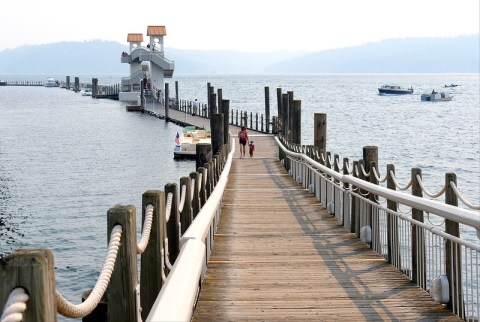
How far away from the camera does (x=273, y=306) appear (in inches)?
281

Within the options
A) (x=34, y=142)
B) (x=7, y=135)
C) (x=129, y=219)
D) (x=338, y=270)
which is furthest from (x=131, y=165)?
(x=129, y=219)

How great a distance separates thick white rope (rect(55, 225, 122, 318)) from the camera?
10.3 ft

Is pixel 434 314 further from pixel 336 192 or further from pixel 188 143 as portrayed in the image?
pixel 188 143

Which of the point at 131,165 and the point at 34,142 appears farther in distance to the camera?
the point at 34,142

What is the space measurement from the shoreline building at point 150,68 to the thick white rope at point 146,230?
9128 centimetres

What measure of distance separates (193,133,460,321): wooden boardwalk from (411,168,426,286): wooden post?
0.12m

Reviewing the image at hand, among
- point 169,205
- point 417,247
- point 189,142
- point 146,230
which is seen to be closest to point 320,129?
point 417,247

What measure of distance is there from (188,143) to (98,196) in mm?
14332

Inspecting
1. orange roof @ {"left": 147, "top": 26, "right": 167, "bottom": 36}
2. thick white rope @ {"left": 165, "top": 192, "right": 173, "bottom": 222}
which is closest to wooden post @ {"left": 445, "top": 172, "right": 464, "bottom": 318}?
thick white rope @ {"left": 165, "top": 192, "right": 173, "bottom": 222}

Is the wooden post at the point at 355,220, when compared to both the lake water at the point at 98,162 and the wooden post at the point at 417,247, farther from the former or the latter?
the lake water at the point at 98,162

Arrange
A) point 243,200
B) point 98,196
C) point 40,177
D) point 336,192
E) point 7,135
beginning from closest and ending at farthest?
point 336,192, point 243,200, point 98,196, point 40,177, point 7,135

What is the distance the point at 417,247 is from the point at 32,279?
607 centimetres

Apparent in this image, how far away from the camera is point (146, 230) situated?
5.21m

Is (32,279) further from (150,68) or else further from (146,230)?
(150,68)
